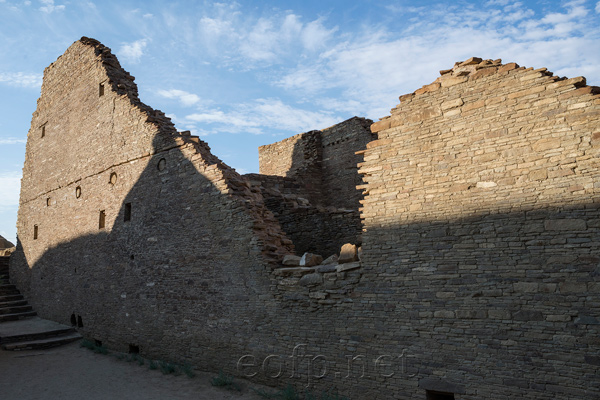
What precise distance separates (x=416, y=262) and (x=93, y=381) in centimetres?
647

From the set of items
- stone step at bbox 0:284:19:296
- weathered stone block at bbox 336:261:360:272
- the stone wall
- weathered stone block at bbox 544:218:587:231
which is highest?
the stone wall

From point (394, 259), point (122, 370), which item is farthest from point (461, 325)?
point (122, 370)

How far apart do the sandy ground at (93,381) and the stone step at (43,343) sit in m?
0.41

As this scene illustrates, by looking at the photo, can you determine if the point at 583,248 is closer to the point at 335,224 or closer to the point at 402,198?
the point at 402,198

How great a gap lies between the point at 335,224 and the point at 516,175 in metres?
4.85

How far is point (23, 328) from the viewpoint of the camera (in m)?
11.5

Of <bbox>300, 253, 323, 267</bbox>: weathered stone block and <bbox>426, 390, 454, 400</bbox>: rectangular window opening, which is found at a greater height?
<bbox>300, 253, 323, 267</bbox>: weathered stone block

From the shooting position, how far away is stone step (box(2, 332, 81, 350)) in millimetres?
10070

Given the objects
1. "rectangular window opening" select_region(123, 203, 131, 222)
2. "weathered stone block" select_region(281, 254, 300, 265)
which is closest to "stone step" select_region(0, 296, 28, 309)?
"rectangular window opening" select_region(123, 203, 131, 222)

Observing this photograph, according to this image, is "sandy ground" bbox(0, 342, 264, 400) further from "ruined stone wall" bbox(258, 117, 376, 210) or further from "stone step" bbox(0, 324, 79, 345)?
"ruined stone wall" bbox(258, 117, 376, 210)

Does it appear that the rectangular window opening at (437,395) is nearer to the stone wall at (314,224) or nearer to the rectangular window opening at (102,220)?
the stone wall at (314,224)

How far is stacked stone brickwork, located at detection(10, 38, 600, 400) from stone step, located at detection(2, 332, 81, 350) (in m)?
2.03

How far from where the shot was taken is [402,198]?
19.4 feet

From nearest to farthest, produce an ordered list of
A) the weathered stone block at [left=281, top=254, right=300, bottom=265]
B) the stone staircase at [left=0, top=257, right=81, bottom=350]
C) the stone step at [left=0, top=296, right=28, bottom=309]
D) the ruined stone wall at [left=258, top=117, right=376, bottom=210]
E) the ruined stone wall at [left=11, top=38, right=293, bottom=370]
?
the weathered stone block at [left=281, top=254, right=300, bottom=265] → the ruined stone wall at [left=11, top=38, right=293, bottom=370] → the stone staircase at [left=0, top=257, right=81, bottom=350] → the stone step at [left=0, top=296, right=28, bottom=309] → the ruined stone wall at [left=258, top=117, right=376, bottom=210]
